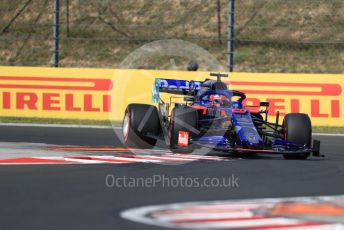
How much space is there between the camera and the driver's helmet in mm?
13156

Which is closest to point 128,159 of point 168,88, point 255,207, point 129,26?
point 168,88

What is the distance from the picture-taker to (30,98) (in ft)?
69.6

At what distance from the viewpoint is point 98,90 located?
826 inches

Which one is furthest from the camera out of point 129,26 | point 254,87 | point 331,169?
point 129,26

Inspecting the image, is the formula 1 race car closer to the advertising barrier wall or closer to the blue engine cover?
the blue engine cover

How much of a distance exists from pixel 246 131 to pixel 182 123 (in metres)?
0.98

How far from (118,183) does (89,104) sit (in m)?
12.1

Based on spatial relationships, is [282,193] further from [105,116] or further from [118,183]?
[105,116]

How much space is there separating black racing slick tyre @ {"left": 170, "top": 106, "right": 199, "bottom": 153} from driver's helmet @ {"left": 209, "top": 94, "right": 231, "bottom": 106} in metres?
0.84

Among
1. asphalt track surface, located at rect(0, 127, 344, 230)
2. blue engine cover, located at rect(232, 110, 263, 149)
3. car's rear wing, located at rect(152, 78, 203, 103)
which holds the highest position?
car's rear wing, located at rect(152, 78, 203, 103)

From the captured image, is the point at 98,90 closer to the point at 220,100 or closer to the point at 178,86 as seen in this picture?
the point at 178,86

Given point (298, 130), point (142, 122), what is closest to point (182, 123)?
point (142, 122)

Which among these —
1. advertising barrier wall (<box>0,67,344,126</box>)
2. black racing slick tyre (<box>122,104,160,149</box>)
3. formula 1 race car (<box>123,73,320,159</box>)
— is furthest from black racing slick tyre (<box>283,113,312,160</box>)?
advertising barrier wall (<box>0,67,344,126</box>)
